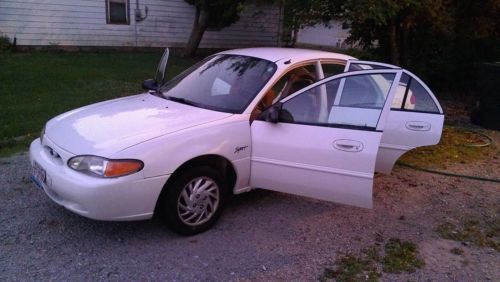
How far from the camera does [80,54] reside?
1405 centimetres

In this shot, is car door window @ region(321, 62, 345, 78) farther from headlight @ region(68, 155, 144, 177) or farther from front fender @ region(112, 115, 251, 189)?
headlight @ region(68, 155, 144, 177)

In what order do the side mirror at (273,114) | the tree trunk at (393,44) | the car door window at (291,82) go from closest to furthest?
the side mirror at (273,114), the car door window at (291,82), the tree trunk at (393,44)

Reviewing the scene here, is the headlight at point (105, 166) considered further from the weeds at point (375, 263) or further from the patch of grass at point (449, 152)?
the patch of grass at point (449, 152)

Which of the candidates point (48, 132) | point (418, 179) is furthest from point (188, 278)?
point (418, 179)

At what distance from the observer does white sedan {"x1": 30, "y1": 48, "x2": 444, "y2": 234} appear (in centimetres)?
351

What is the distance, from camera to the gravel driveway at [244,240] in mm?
3465

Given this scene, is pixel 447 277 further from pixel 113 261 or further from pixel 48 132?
pixel 48 132

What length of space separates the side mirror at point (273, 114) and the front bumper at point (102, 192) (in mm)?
1060

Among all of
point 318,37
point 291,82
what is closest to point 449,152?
point 291,82

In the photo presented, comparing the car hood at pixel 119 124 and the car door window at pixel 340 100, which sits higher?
the car door window at pixel 340 100

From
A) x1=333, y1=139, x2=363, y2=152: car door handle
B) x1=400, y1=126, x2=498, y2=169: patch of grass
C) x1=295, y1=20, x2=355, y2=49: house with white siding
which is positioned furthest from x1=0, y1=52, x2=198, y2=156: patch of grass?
x1=295, y1=20, x2=355, y2=49: house with white siding

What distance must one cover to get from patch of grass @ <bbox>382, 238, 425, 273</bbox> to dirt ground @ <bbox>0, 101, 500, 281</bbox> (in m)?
0.05

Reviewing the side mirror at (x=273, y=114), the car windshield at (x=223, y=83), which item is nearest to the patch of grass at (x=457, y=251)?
the side mirror at (x=273, y=114)

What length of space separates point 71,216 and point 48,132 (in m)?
0.78
